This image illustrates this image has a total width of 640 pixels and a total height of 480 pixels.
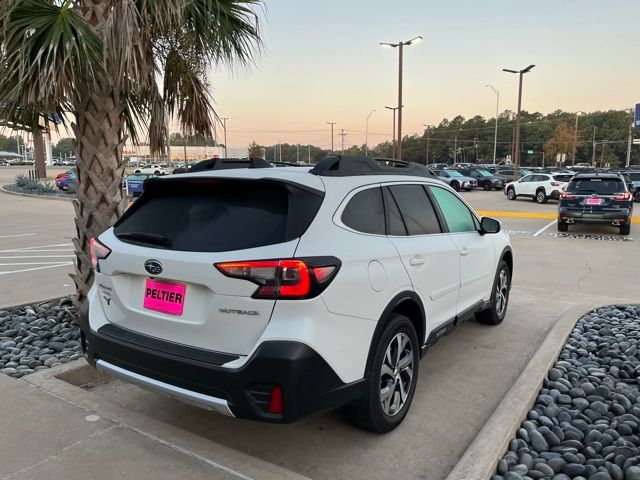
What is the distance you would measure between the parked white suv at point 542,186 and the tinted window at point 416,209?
23467mm

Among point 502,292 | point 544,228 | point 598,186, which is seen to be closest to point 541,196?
point 544,228

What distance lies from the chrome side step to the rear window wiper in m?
0.77

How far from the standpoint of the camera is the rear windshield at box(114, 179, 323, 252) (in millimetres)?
2762

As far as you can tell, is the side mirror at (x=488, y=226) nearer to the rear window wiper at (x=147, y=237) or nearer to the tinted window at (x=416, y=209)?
the tinted window at (x=416, y=209)

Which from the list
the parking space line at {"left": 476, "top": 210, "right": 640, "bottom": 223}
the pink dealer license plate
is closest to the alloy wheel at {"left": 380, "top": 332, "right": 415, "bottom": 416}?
the pink dealer license plate

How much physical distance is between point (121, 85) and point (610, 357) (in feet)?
16.6

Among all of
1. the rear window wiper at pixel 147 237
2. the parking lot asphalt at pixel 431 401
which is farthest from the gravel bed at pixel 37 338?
the rear window wiper at pixel 147 237

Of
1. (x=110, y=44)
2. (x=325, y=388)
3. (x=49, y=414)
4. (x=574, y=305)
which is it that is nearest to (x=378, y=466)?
(x=325, y=388)

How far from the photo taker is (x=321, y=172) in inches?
126

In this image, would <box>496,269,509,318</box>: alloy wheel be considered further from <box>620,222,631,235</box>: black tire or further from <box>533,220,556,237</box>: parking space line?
<box>620,222,631,235</box>: black tire

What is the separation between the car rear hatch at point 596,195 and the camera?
1366 centimetres

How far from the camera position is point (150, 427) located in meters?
3.21

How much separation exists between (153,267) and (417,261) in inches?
68.5

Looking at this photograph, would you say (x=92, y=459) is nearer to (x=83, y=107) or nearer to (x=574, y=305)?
(x=83, y=107)
